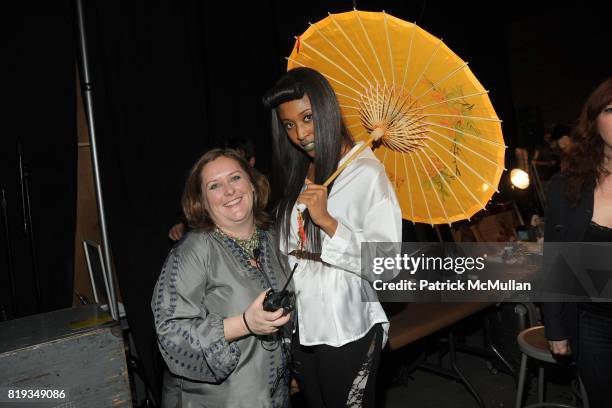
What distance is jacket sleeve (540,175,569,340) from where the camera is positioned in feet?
5.92

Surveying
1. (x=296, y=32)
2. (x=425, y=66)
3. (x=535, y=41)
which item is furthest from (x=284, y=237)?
(x=535, y=41)

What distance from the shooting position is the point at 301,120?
4.92 ft

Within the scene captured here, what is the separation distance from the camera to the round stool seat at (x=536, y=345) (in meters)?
2.21

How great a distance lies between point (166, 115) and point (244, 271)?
6.53ft

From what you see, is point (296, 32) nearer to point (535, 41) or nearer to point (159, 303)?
point (159, 303)

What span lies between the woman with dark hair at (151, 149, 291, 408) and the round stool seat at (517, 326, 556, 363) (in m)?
1.32

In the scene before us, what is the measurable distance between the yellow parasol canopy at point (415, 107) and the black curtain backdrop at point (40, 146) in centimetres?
173

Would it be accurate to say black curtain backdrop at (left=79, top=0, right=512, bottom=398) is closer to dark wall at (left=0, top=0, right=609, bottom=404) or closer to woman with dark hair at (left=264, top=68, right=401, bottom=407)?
dark wall at (left=0, top=0, right=609, bottom=404)

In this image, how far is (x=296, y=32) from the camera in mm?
3793

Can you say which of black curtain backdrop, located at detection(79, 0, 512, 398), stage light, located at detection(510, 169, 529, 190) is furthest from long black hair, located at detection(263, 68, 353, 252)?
stage light, located at detection(510, 169, 529, 190)

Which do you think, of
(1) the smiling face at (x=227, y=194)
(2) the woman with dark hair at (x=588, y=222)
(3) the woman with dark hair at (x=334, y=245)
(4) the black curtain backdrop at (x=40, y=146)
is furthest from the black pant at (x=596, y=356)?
(4) the black curtain backdrop at (x=40, y=146)

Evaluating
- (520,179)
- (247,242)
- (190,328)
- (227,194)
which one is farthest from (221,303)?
(520,179)

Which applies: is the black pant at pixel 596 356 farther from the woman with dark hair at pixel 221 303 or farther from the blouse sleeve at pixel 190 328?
the blouse sleeve at pixel 190 328

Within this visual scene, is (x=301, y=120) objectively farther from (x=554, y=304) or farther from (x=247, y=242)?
(x=554, y=304)
